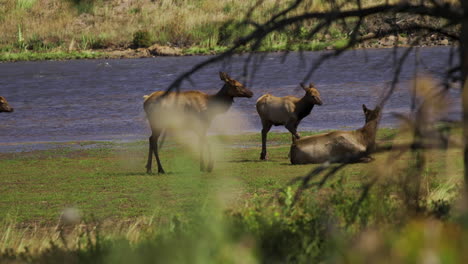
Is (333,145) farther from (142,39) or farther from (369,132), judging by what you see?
(142,39)

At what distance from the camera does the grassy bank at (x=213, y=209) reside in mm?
4340

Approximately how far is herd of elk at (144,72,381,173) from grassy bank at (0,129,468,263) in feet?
1.57

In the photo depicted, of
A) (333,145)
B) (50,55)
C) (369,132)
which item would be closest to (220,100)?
(333,145)

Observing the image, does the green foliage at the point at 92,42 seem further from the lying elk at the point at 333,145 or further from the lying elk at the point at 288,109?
the lying elk at the point at 333,145

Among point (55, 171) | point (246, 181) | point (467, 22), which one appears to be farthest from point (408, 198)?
point (55, 171)

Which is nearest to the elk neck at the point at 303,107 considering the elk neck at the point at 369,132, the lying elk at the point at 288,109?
the lying elk at the point at 288,109

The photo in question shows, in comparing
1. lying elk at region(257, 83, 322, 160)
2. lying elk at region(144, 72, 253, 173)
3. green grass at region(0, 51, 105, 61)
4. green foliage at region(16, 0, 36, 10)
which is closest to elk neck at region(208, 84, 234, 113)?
lying elk at region(144, 72, 253, 173)

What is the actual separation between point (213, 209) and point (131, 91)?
36.2m

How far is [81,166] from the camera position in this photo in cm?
1848

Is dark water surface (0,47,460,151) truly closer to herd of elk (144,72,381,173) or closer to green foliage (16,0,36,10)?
herd of elk (144,72,381,173)

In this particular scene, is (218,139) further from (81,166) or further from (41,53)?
(41,53)

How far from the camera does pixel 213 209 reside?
23.8 feet

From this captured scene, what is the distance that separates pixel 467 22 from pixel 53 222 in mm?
6900

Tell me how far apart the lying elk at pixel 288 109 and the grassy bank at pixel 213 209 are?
2.31ft
